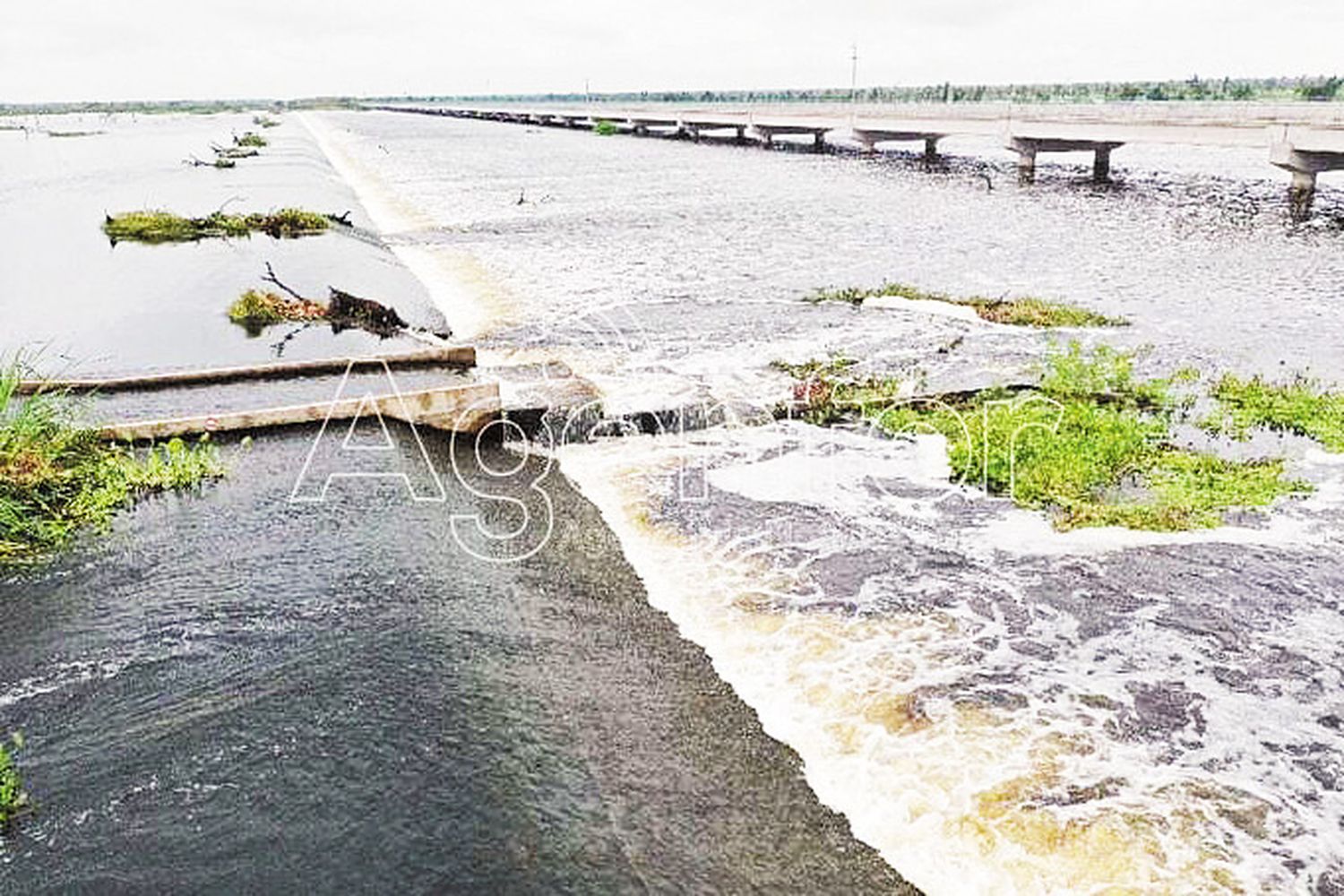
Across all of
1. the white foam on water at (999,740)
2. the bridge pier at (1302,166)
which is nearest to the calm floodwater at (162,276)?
the white foam on water at (999,740)

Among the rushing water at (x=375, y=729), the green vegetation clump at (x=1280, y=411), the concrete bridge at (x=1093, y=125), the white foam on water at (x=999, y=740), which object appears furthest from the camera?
the concrete bridge at (x=1093, y=125)

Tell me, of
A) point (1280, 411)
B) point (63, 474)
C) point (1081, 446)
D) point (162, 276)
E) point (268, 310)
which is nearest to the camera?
point (63, 474)

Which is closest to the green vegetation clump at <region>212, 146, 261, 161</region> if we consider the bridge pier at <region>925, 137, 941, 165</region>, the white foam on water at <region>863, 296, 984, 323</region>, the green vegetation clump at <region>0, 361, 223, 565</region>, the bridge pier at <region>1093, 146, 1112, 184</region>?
the bridge pier at <region>925, 137, 941, 165</region>

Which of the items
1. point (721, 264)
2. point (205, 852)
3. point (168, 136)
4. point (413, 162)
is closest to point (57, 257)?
point (721, 264)

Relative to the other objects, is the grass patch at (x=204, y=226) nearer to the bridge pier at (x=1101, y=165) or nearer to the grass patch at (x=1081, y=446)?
the grass patch at (x=1081, y=446)

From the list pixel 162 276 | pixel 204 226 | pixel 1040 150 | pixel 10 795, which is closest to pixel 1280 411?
pixel 10 795

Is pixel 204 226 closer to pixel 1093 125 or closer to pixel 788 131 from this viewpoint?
pixel 1093 125

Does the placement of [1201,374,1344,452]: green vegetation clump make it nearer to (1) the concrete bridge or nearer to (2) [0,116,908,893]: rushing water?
(2) [0,116,908,893]: rushing water
